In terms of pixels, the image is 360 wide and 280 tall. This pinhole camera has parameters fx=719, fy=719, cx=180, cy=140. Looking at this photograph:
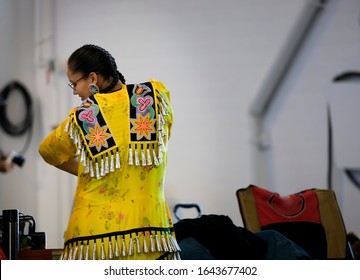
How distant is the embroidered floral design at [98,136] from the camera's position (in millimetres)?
1666

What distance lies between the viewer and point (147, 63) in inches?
155

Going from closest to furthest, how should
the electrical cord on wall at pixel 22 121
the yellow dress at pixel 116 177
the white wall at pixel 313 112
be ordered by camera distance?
the yellow dress at pixel 116 177
the white wall at pixel 313 112
the electrical cord on wall at pixel 22 121

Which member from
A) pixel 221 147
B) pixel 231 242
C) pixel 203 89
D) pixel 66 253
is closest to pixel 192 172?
pixel 221 147

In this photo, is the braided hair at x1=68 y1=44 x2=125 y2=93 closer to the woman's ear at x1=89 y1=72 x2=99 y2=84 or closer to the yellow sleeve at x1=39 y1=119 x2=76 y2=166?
the woman's ear at x1=89 y1=72 x2=99 y2=84

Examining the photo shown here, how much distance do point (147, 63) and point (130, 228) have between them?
92.5 inches

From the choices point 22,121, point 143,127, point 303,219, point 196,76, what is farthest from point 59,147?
point 22,121

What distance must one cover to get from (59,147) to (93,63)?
22 centimetres

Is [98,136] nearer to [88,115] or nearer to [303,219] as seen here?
[88,115]

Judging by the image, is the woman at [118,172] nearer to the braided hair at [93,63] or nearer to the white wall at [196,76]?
the braided hair at [93,63]

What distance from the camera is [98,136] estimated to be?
1668 mm

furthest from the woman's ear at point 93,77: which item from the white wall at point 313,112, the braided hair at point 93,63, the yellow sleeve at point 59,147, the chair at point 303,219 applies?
the white wall at point 313,112

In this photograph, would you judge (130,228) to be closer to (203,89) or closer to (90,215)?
(90,215)

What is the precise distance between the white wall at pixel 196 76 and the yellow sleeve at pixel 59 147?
2.13 metres

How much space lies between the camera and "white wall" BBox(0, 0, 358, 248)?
3.87 meters
